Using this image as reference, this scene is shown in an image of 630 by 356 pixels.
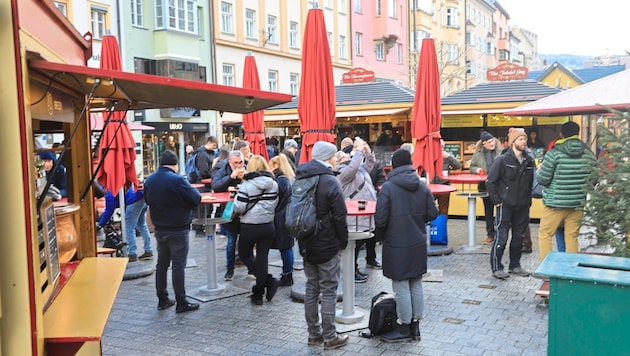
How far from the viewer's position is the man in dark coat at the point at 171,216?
6.40m

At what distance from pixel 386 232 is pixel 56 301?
3.23m

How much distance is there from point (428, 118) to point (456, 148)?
5543 mm

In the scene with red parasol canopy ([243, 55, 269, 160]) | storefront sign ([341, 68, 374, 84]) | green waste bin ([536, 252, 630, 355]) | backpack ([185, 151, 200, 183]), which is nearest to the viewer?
green waste bin ([536, 252, 630, 355])

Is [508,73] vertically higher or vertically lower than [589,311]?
higher

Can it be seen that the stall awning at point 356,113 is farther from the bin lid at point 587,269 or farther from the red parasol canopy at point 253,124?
the bin lid at point 587,269

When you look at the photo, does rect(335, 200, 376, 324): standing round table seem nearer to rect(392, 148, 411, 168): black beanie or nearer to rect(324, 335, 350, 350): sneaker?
rect(324, 335, 350, 350): sneaker

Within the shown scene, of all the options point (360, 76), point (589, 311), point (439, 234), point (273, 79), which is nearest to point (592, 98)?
point (589, 311)

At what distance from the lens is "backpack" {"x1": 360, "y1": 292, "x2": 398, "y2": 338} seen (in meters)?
5.54

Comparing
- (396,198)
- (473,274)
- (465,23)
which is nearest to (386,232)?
(396,198)

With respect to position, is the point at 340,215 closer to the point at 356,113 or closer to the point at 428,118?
the point at 428,118

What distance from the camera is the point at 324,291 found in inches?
211

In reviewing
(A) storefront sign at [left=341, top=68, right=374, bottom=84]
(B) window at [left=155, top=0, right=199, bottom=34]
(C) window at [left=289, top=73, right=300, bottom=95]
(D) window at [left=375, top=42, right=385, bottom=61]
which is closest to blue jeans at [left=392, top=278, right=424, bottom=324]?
(A) storefront sign at [left=341, top=68, right=374, bottom=84]

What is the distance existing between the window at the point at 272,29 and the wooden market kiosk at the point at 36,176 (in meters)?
29.1

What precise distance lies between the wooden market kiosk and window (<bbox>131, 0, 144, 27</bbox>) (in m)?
22.7
